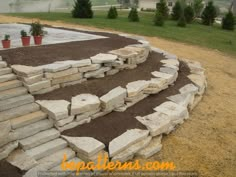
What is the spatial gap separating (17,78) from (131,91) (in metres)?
1.83

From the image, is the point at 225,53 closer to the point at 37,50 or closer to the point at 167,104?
the point at 167,104

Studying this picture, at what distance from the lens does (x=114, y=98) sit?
3855 millimetres

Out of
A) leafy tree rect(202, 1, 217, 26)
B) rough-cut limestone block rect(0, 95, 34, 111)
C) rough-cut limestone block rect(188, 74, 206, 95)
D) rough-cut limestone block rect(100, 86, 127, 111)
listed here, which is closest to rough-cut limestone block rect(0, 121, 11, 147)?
rough-cut limestone block rect(0, 95, 34, 111)

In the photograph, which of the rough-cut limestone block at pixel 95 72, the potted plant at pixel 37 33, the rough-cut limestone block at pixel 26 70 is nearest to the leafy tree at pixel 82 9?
the potted plant at pixel 37 33

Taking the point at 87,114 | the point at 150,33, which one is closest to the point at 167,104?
the point at 87,114

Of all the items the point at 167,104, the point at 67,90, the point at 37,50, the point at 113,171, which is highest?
the point at 37,50

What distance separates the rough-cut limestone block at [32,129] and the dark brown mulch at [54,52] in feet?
4.09

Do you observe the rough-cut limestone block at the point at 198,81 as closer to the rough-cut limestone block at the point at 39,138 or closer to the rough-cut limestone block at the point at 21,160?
the rough-cut limestone block at the point at 39,138

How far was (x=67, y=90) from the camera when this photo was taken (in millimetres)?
3936

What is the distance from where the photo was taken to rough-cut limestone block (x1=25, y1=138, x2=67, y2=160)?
2857 mm

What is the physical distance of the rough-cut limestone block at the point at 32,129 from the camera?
2992 millimetres

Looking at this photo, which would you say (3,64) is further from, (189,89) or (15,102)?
(189,89)

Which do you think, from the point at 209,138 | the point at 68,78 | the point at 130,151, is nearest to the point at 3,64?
the point at 68,78

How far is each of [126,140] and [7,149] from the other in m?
1.45
